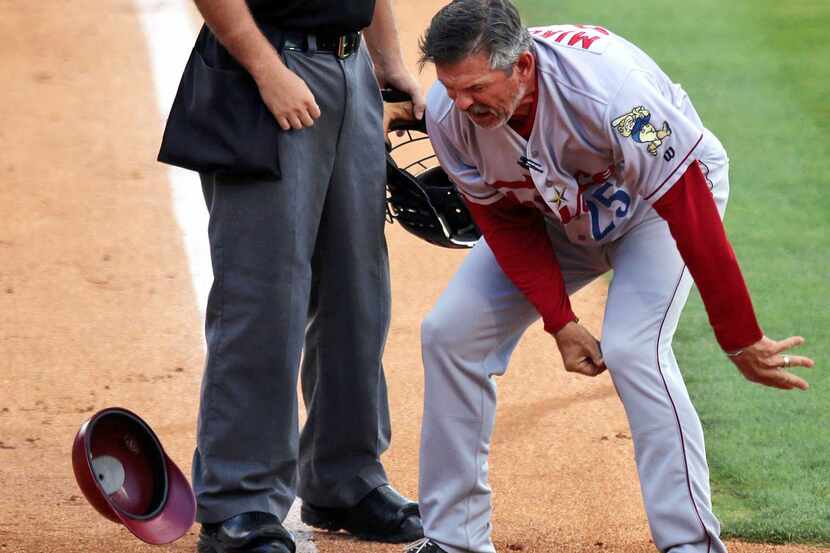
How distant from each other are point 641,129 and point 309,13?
92 centimetres

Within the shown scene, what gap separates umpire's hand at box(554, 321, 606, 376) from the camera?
3.51 metres

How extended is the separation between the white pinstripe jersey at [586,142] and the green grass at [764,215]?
123 cm

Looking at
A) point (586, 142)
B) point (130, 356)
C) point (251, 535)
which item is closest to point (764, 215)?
point (130, 356)

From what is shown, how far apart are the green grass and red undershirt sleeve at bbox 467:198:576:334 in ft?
3.47

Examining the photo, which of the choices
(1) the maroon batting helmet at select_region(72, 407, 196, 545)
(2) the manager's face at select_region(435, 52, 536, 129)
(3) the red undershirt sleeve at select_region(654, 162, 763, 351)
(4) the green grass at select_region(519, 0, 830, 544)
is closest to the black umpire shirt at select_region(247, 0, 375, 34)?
(2) the manager's face at select_region(435, 52, 536, 129)

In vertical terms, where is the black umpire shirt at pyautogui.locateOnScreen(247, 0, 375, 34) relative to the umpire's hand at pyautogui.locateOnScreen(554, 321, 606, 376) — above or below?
above

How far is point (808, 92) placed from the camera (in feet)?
26.8

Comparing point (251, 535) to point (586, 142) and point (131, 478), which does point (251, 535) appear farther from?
point (586, 142)

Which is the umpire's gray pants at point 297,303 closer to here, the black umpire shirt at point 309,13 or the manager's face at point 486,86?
the black umpire shirt at point 309,13

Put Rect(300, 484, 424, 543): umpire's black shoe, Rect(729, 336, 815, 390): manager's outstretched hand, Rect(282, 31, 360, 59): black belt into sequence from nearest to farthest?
Rect(729, 336, 815, 390): manager's outstretched hand
Rect(282, 31, 360, 59): black belt
Rect(300, 484, 424, 543): umpire's black shoe

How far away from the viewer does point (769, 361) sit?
3.36 meters

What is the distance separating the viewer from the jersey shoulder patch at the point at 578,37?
11.1 ft

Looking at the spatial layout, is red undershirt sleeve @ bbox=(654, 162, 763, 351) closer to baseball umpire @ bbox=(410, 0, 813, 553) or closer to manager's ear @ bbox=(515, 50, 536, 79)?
baseball umpire @ bbox=(410, 0, 813, 553)

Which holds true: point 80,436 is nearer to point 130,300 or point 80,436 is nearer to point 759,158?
point 130,300
